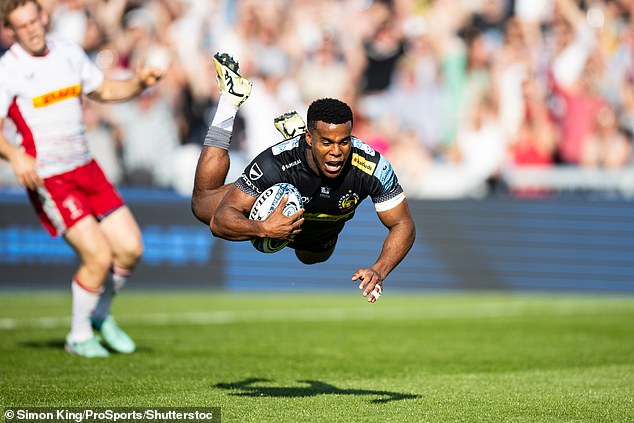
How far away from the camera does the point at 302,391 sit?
8.52m

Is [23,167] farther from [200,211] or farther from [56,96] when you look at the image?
[200,211]

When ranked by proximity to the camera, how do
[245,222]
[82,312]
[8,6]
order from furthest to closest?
[82,312], [8,6], [245,222]

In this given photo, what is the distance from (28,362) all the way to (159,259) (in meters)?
8.16

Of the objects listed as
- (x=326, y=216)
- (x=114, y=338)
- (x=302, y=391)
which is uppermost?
(x=326, y=216)

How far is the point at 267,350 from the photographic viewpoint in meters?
11.4

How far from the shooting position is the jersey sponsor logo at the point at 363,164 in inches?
331

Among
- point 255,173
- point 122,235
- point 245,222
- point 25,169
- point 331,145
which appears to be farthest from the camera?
point 122,235

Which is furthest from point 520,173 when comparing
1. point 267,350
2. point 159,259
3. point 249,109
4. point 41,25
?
point 41,25

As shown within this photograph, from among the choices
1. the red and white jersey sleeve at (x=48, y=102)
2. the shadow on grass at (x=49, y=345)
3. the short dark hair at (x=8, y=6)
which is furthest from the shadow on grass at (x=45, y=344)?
the short dark hair at (x=8, y=6)

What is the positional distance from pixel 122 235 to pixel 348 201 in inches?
131

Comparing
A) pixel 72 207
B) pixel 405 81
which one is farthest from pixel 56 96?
pixel 405 81

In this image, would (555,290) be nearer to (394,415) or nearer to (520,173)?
(520,173)

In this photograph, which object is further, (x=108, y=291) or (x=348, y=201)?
(x=108, y=291)

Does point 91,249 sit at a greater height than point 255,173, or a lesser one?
lesser
